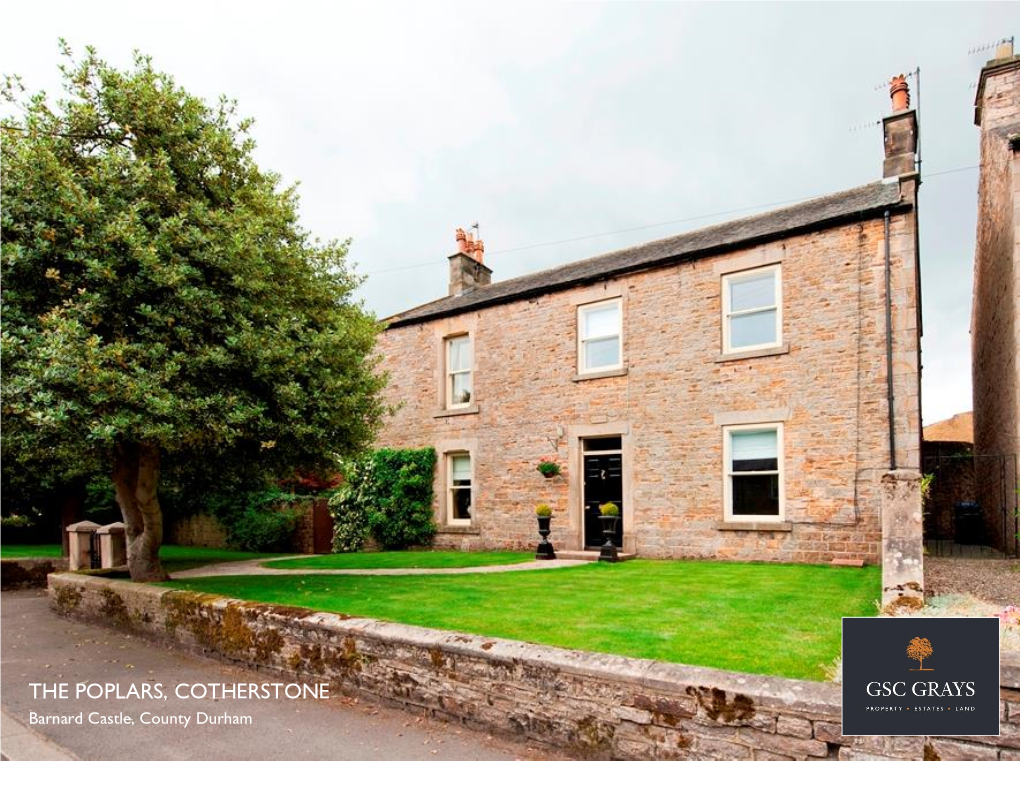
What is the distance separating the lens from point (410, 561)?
13992mm

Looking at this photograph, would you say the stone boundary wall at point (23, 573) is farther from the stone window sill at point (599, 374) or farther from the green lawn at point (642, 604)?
the stone window sill at point (599, 374)

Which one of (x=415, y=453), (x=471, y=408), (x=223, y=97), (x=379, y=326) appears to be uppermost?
(x=223, y=97)

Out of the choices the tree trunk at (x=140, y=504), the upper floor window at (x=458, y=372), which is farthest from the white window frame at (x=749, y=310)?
the tree trunk at (x=140, y=504)

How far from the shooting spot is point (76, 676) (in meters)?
6.96

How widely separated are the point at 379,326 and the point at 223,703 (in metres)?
7.40

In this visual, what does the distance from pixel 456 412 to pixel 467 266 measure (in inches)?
200

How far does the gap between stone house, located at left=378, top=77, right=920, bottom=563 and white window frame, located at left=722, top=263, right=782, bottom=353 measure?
40mm

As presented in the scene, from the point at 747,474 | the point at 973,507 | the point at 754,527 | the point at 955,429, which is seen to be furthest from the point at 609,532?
the point at 955,429

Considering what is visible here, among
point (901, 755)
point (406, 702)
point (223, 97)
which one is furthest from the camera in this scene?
point (223, 97)

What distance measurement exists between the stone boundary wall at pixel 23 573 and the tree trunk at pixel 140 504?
510 centimetres

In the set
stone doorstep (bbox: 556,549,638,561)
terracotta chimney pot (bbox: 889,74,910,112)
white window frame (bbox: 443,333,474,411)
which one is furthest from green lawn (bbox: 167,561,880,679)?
terracotta chimney pot (bbox: 889,74,910,112)

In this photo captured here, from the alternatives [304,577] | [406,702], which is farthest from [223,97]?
[406,702]

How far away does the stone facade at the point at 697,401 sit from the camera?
1114 cm

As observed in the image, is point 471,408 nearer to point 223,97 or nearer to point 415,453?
point 415,453
